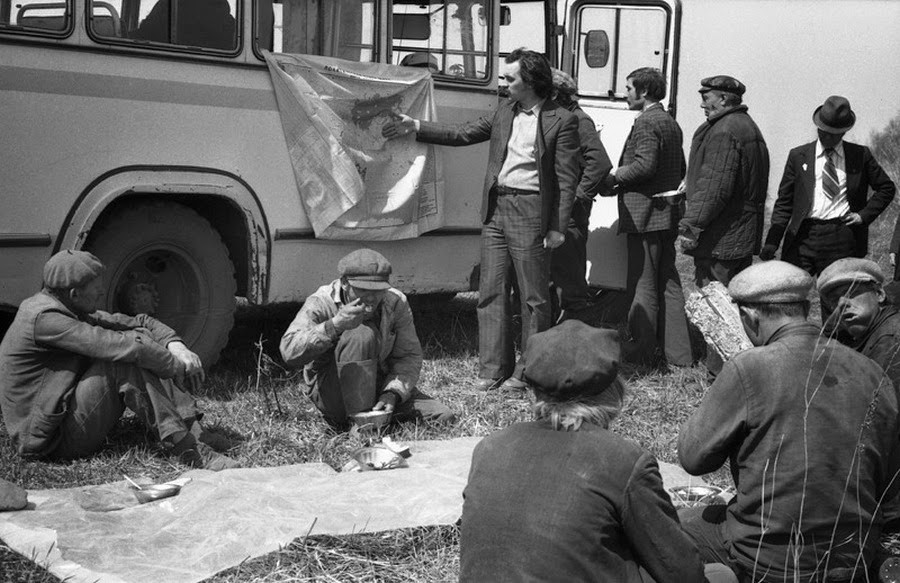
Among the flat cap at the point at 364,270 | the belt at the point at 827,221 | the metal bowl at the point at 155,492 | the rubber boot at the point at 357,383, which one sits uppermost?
the belt at the point at 827,221

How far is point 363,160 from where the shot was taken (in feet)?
22.6

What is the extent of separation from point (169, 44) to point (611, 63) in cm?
364

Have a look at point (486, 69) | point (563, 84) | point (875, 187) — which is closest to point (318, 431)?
point (563, 84)

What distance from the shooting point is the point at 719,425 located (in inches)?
132

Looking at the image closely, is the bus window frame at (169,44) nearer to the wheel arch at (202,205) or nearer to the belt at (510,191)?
the wheel arch at (202,205)

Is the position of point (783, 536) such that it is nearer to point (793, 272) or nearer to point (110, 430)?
point (793, 272)

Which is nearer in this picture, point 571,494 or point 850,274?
point 571,494

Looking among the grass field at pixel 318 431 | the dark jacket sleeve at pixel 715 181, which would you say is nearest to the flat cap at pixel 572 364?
the grass field at pixel 318 431

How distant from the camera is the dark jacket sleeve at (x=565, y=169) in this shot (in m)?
6.61

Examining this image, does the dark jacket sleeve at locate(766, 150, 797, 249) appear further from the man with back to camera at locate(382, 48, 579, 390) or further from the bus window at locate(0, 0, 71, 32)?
the bus window at locate(0, 0, 71, 32)

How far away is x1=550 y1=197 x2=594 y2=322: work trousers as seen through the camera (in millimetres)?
7621

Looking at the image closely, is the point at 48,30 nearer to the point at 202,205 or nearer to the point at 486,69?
the point at 202,205

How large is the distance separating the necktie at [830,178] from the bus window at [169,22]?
352cm

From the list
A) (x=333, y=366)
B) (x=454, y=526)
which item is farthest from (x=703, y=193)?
(x=454, y=526)
